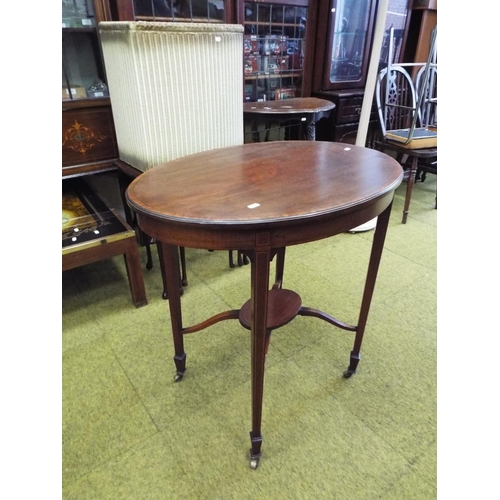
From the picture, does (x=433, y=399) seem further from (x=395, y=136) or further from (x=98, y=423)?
(x=395, y=136)

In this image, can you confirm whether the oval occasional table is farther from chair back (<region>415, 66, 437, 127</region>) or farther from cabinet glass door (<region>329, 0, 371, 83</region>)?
chair back (<region>415, 66, 437, 127</region>)

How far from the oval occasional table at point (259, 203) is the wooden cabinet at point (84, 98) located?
0.92 meters

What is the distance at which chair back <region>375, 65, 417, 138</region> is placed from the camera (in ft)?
8.46

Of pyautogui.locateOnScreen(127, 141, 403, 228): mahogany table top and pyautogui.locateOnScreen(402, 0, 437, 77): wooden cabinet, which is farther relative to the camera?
pyautogui.locateOnScreen(402, 0, 437, 77): wooden cabinet

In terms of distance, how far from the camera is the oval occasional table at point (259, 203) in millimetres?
791

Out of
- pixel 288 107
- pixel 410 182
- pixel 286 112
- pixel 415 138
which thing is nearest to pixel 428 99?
pixel 415 138

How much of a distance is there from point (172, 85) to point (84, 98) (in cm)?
63

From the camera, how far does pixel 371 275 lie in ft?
4.06

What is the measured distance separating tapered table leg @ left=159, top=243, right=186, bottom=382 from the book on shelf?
1.99 meters

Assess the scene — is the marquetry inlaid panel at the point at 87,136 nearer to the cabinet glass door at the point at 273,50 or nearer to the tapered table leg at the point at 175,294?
the tapered table leg at the point at 175,294

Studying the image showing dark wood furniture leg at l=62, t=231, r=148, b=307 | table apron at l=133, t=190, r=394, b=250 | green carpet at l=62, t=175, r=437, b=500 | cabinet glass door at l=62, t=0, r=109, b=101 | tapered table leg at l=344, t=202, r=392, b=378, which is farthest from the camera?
cabinet glass door at l=62, t=0, r=109, b=101

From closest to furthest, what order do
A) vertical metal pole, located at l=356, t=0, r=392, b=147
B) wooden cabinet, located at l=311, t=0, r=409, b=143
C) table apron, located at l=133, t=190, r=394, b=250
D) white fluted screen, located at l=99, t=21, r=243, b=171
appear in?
table apron, located at l=133, t=190, r=394, b=250 → white fluted screen, located at l=99, t=21, r=243, b=171 → vertical metal pole, located at l=356, t=0, r=392, b=147 → wooden cabinet, located at l=311, t=0, r=409, b=143

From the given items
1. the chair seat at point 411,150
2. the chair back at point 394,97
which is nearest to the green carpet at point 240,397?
the chair seat at point 411,150

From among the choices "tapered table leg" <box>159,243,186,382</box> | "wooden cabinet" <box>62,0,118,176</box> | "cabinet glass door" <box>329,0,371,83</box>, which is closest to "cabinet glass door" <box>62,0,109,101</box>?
"wooden cabinet" <box>62,0,118,176</box>
